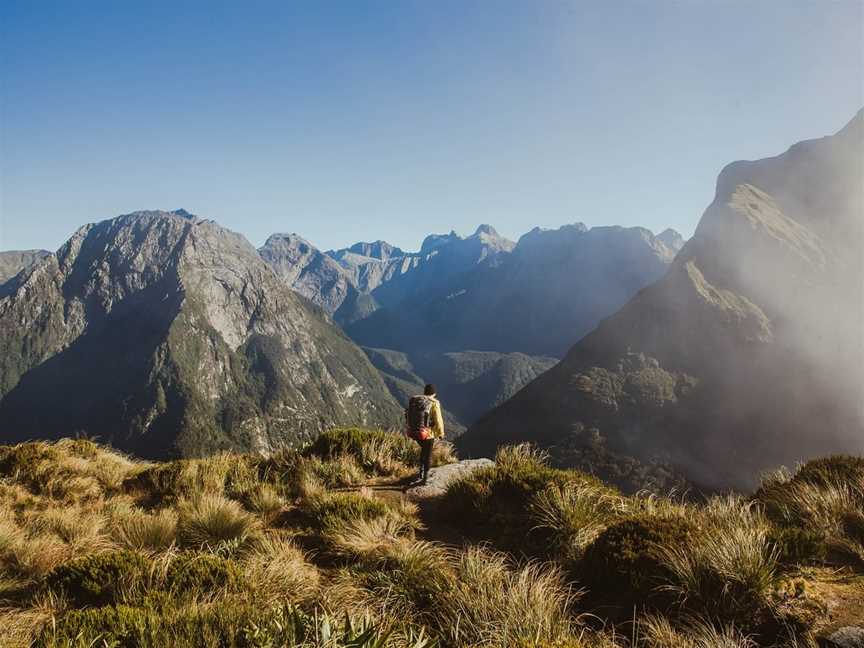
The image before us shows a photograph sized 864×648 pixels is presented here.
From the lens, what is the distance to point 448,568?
747cm

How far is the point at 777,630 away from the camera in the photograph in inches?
223

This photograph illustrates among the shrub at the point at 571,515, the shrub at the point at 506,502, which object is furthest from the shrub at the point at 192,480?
the shrub at the point at 571,515

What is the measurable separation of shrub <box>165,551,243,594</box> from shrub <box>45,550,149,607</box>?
426 millimetres

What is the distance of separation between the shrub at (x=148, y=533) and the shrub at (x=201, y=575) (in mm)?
2094

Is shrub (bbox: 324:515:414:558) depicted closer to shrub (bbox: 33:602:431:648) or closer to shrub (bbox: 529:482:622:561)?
shrub (bbox: 529:482:622:561)

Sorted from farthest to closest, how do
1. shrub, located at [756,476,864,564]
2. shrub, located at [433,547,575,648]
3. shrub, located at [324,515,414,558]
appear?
shrub, located at [324,515,414,558] < shrub, located at [756,476,864,564] < shrub, located at [433,547,575,648]

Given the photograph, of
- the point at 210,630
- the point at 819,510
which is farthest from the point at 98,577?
the point at 819,510

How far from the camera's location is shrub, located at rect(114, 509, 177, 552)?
27.7 feet

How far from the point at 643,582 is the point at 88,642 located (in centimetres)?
704

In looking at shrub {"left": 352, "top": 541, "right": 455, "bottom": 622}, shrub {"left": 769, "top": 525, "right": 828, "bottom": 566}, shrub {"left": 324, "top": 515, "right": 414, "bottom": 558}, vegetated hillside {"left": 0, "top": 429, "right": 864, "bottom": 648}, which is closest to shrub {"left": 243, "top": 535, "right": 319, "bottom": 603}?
vegetated hillside {"left": 0, "top": 429, "right": 864, "bottom": 648}

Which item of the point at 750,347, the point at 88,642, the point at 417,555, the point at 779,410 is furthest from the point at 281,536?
the point at 750,347

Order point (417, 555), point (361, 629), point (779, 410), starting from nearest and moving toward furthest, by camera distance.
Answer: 1. point (361, 629)
2. point (417, 555)
3. point (779, 410)

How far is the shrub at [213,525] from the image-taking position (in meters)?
8.79

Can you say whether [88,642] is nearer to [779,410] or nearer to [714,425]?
[714,425]
